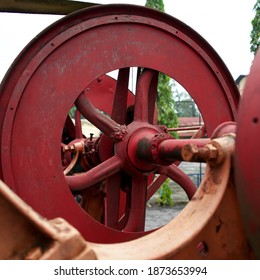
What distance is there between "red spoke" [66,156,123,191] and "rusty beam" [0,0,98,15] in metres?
1.27

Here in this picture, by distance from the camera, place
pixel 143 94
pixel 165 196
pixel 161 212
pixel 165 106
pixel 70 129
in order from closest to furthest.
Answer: pixel 143 94 < pixel 70 129 < pixel 161 212 < pixel 165 196 < pixel 165 106

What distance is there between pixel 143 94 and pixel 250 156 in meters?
1.67

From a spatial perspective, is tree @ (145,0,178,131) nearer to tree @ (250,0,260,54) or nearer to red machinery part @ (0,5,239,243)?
tree @ (250,0,260,54)

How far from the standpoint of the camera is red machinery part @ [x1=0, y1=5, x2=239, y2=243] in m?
2.04

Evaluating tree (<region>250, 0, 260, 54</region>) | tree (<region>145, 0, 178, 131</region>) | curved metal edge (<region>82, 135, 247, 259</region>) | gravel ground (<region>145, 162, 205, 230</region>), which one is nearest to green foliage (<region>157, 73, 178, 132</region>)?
tree (<region>145, 0, 178, 131</region>)

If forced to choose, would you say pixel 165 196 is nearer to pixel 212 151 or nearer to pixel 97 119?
pixel 97 119

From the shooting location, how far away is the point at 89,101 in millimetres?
2406

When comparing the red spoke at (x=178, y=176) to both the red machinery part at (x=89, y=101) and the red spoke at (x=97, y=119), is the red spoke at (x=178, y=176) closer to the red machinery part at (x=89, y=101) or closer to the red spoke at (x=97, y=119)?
the red machinery part at (x=89, y=101)

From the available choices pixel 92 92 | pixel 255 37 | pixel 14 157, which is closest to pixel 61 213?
pixel 14 157

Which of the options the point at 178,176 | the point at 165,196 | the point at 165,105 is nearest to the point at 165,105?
the point at 165,105

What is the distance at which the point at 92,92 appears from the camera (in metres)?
3.90

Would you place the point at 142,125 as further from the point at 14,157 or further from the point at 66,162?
the point at 66,162

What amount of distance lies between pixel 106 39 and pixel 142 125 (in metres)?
0.60

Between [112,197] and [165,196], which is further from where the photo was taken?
[165,196]
